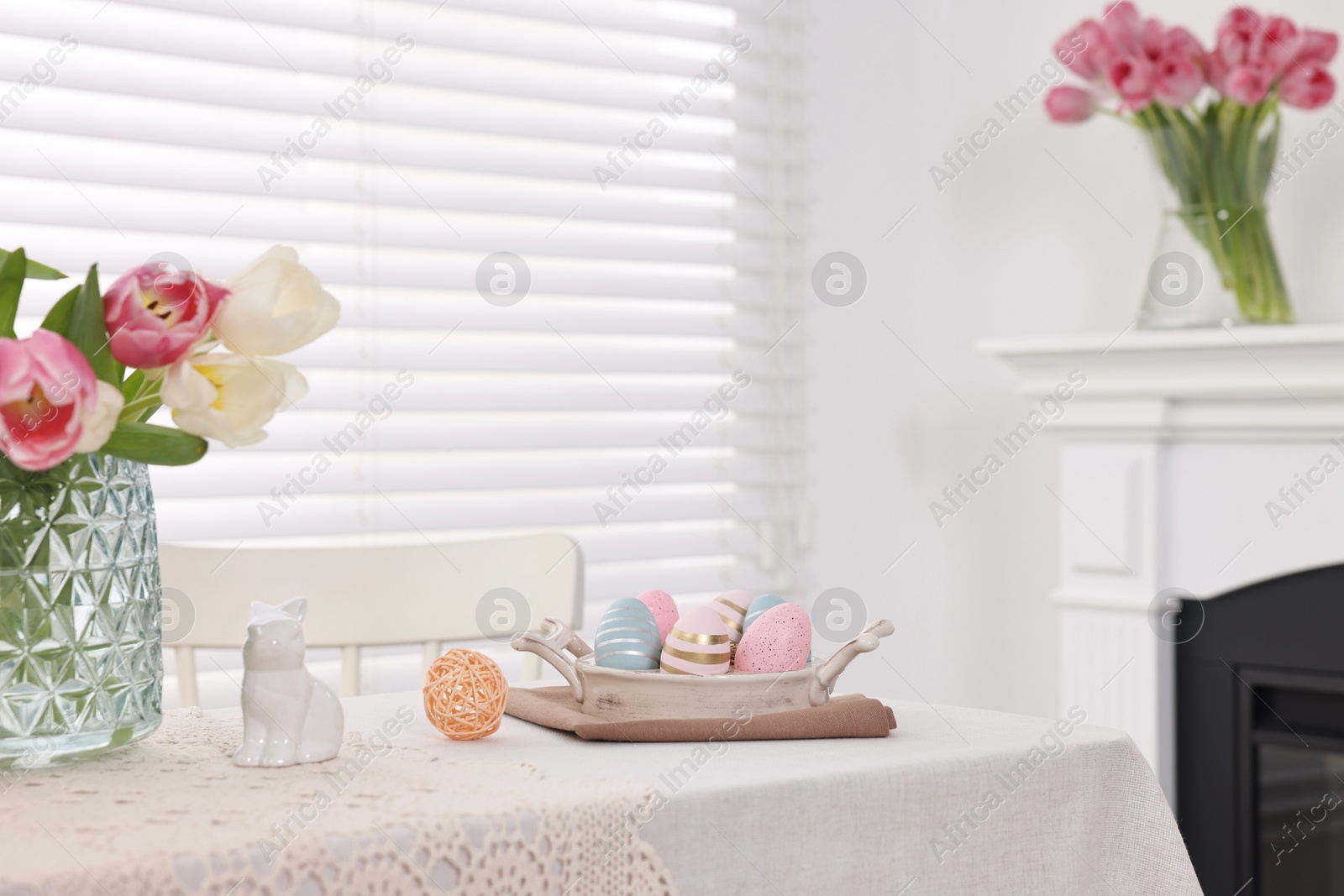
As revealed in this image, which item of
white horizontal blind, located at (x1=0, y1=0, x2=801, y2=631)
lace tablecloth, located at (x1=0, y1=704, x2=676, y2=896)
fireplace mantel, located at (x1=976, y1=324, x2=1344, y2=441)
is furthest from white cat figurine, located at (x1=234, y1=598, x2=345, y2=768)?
fireplace mantel, located at (x1=976, y1=324, x2=1344, y2=441)

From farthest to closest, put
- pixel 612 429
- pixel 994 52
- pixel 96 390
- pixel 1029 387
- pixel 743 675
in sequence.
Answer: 1. pixel 994 52
2. pixel 612 429
3. pixel 1029 387
4. pixel 743 675
5. pixel 96 390

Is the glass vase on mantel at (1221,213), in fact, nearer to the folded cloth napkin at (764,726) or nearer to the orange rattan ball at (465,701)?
the folded cloth napkin at (764,726)

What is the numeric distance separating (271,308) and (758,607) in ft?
1.35

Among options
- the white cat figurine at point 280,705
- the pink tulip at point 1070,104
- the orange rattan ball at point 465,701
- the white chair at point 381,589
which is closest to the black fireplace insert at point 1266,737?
the pink tulip at point 1070,104

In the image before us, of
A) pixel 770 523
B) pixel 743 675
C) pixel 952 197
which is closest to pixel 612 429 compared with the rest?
pixel 770 523

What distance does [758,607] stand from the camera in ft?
3.06

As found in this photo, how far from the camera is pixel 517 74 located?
7.52 feet

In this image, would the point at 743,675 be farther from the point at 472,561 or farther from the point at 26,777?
the point at 472,561

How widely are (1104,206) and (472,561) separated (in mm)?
1471

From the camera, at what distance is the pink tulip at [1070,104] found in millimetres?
2006

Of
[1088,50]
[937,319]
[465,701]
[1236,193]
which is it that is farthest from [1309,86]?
[465,701]

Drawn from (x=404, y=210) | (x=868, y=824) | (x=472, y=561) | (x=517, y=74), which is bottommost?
(x=868, y=824)

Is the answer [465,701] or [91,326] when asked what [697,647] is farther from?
[91,326]

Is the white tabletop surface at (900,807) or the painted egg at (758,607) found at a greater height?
the painted egg at (758,607)
